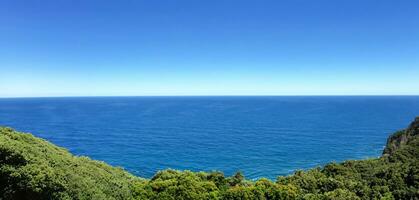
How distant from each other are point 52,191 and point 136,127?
10591 cm

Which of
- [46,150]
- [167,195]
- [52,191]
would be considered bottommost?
[167,195]

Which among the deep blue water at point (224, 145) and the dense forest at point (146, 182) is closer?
the dense forest at point (146, 182)

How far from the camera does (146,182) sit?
2639cm

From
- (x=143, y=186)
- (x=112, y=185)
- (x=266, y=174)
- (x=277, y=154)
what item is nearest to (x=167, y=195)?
(x=143, y=186)

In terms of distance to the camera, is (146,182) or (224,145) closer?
(146,182)

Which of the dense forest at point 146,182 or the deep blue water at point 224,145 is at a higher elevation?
the dense forest at point 146,182

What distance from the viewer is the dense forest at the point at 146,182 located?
17938mm

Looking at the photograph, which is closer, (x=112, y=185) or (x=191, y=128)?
(x=112, y=185)

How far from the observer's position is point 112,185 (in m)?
23.2

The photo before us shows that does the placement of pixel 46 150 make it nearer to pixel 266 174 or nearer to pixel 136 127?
pixel 266 174

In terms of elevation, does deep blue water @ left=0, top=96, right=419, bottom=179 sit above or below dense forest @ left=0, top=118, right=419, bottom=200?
below

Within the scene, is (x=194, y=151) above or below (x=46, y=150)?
below

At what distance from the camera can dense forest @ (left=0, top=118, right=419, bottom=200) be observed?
58.9 feet

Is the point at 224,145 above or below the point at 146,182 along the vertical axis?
below
